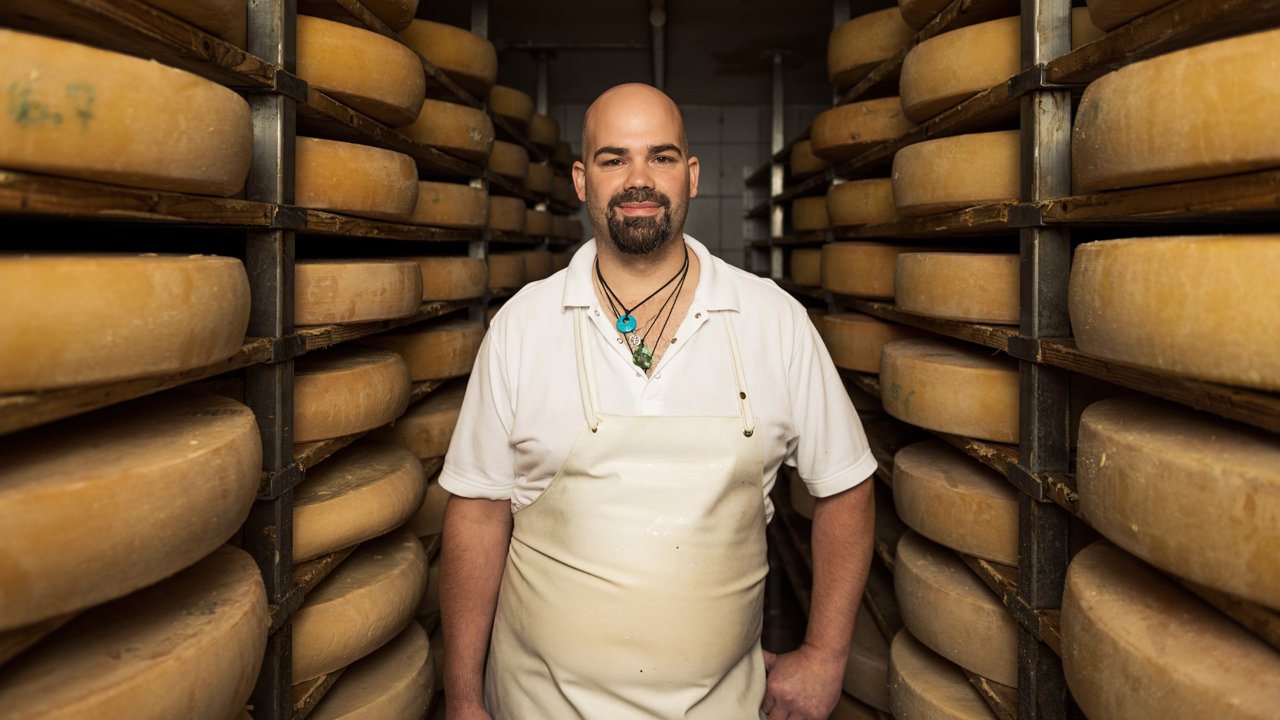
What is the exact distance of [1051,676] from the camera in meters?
1.67

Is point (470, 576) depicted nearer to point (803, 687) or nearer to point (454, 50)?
point (803, 687)

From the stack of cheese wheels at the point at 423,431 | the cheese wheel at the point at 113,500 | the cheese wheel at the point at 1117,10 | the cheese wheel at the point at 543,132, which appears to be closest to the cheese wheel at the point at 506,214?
the cheese wheel at the point at 543,132

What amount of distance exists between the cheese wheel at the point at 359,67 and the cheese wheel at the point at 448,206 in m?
0.38

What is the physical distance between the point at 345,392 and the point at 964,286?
4.37 ft

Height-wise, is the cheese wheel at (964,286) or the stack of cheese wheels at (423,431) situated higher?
the cheese wheel at (964,286)

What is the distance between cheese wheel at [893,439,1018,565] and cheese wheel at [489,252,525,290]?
5.95ft

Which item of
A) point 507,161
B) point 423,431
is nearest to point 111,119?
point 423,431

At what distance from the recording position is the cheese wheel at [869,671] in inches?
100

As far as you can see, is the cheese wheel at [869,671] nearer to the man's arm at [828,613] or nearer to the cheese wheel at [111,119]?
the man's arm at [828,613]

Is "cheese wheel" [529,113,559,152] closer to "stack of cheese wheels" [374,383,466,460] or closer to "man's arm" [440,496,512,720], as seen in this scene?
"stack of cheese wheels" [374,383,466,460]

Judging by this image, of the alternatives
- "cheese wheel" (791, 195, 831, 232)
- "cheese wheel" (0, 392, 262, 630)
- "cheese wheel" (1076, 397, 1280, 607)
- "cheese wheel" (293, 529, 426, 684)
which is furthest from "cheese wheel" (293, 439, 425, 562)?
"cheese wheel" (791, 195, 831, 232)

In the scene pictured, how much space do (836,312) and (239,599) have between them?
7.82ft

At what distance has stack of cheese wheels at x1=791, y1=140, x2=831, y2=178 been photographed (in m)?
3.97

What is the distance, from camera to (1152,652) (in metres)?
1.10
